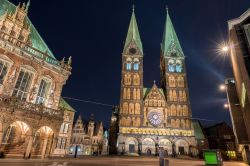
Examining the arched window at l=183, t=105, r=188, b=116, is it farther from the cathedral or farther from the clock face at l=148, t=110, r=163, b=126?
the clock face at l=148, t=110, r=163, b=126

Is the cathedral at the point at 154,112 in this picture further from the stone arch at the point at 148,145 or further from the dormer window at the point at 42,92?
the dormer window at the point at 42,92

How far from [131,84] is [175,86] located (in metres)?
14.1

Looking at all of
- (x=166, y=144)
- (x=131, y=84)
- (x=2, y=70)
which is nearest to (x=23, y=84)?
(x=2, y=70)

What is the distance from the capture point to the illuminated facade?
15992 millimetres

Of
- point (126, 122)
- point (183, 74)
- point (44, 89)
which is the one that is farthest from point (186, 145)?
point (44, 89)

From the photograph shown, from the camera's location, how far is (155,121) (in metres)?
50.8

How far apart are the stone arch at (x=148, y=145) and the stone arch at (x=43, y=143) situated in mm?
33797

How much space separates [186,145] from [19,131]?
43180 mm

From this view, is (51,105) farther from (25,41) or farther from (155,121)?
(155,121)

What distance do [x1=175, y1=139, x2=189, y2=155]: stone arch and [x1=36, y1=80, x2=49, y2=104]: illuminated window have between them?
3956 cm

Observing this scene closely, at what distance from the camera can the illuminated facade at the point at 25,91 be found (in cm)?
1599

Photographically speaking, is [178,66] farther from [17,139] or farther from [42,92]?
[17,139]

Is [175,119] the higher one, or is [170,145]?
[175,119]

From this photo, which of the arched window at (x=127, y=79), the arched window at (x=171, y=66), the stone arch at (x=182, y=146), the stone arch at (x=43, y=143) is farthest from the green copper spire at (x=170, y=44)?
the stone arch at (x=43, y=143)
